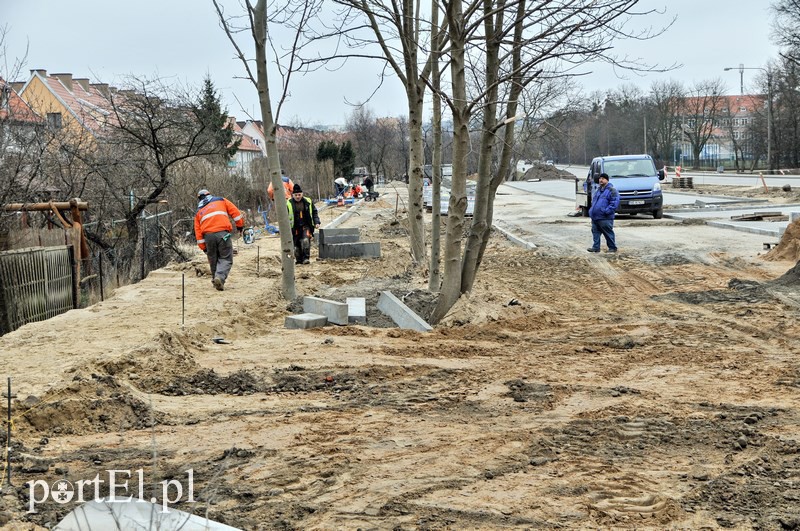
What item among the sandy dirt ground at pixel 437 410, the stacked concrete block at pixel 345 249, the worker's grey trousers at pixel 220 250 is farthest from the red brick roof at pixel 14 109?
the stacked concrete block at pixel 345 249

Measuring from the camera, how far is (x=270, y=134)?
1196 cm

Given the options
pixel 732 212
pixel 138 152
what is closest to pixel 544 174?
pixel 732 212

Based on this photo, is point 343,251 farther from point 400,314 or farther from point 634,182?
point 634,182

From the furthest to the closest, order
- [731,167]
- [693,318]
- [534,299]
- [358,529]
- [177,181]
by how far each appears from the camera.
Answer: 1. [731,167]
2. [177,181]
3. [534,299]
4. [693,318]
5. [358,529]

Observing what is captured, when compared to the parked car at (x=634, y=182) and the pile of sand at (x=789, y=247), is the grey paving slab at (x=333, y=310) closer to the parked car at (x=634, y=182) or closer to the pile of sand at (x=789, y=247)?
the pile of sand at (x=789, y=247)

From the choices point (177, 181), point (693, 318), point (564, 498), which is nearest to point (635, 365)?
point (693, 318)

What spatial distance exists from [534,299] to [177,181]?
15848 millimetres

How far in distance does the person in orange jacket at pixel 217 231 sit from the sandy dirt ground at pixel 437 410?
1.13m

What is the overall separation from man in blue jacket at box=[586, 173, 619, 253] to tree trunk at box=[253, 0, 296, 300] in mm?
8052

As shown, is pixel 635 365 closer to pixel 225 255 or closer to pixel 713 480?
pixel 713 480

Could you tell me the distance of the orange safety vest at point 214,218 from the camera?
14.0 m

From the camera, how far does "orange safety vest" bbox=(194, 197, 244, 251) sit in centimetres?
1400

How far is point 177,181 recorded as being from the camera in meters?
25.8

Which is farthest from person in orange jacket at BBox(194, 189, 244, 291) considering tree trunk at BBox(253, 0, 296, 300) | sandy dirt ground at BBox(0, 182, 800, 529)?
tree trunk at BBox(253, 0, 296, 300)
